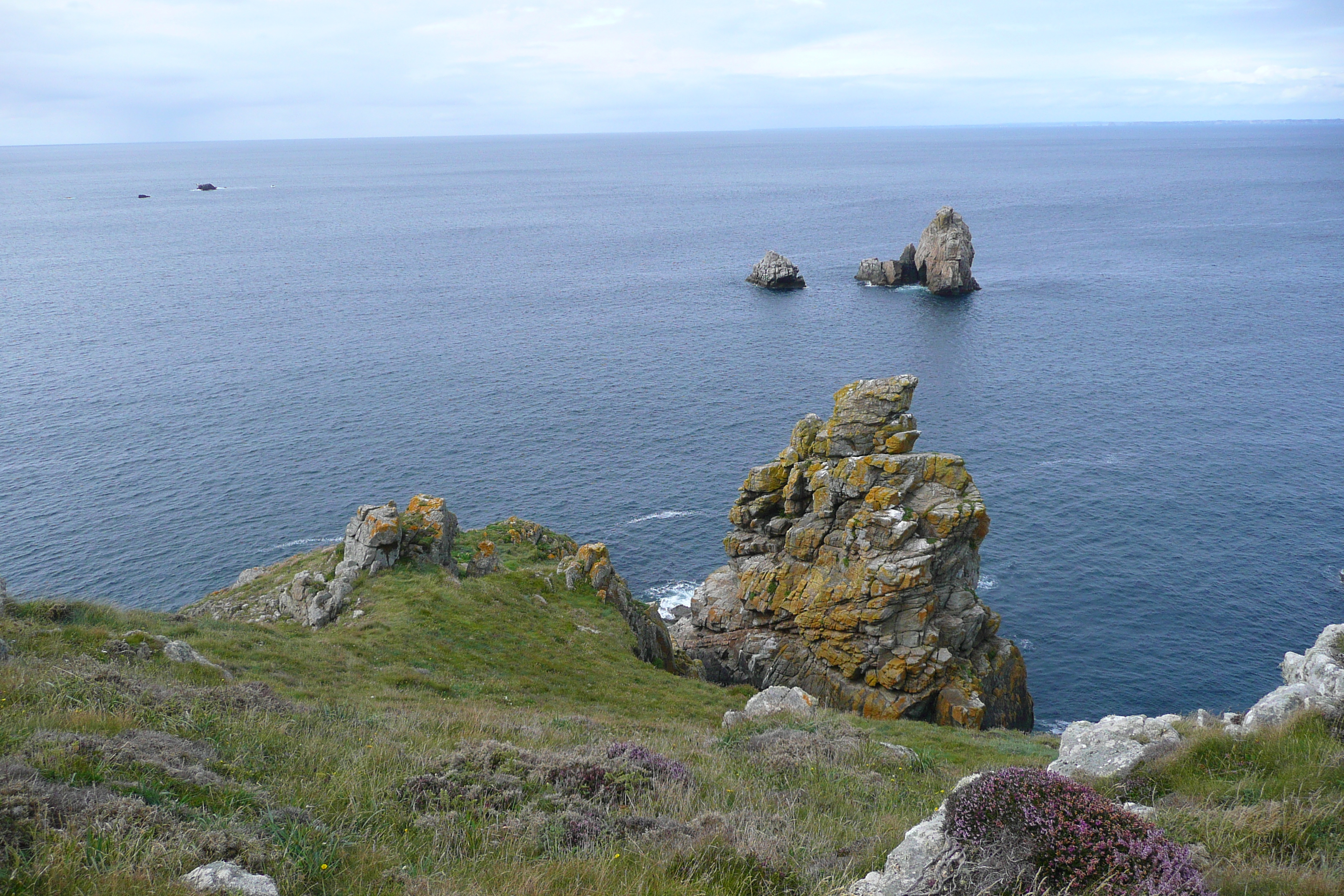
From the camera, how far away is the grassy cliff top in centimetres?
1091

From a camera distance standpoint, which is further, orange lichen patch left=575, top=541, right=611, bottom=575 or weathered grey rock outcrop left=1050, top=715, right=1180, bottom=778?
orange lichen patch left=575, top=541, right=611, bottom=575

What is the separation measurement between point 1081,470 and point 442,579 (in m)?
56.7

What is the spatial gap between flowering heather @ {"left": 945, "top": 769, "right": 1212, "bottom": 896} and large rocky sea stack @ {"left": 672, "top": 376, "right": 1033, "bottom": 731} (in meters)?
31.3

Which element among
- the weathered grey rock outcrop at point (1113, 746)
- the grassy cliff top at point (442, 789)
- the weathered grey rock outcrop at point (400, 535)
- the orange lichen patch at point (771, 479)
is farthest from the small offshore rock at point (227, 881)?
the orange lichen patch at point (771, 479)

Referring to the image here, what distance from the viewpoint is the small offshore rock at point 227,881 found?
31.9ft

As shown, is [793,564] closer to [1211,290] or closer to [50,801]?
[50,801]

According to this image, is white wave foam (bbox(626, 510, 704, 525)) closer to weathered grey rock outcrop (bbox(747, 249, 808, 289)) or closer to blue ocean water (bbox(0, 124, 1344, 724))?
blue ocean water (bbox(0, 124, 1344, 724))

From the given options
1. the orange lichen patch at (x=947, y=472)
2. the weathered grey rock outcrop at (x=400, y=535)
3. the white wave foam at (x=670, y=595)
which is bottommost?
the white wave foam at (x=670, y=595)

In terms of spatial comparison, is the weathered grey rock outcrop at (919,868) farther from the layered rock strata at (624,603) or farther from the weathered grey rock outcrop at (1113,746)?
the layered rock strata at (624,603)

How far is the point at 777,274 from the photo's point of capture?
477 ft

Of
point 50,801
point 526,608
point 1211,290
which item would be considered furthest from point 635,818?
point 1211,290

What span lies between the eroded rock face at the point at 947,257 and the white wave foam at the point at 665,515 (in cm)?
8910

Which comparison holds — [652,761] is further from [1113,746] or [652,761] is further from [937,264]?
[937,264]

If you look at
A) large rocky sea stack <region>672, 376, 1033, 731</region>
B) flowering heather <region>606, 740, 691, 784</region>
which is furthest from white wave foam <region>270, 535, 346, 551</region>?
flowering heather <region>606, 740, 691, 784</region>
